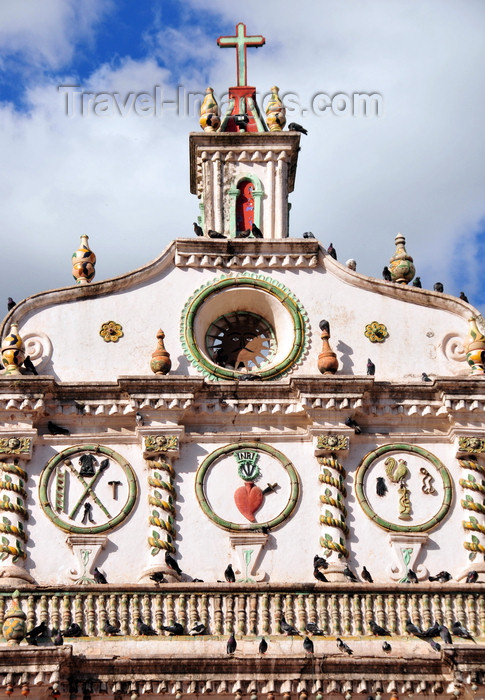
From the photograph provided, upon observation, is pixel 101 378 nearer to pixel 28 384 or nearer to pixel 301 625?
pixel 28 384

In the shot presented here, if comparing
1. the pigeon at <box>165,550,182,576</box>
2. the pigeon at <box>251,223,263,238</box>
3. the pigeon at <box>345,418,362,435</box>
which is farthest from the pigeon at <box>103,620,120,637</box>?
the pigeon at <box>251,223,263,238</box>

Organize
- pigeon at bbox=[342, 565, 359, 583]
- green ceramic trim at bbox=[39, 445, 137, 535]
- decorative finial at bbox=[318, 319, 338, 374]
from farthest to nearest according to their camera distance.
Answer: decorative finial at bbox=[318, 319, 338, 374] < green ceramic trim at bbox=[39, 445, 137, 535] < pigeon at bbox=[342, 565, 359, 583]

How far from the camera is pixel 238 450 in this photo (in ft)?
90.9

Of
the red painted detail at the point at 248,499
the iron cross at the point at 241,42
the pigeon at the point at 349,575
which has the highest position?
the iron cross at the point at 241,42

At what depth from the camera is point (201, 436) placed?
27.8 meters

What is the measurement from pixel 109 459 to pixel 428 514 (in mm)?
5637

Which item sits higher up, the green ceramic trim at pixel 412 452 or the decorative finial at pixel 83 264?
the decorative finial at pixel 83 264

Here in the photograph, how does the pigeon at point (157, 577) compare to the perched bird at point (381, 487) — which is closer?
the pigeon at point (157, 577)

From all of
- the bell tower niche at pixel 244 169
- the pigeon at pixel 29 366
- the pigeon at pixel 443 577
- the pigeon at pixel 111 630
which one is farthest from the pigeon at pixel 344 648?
the bell tower niche at pixel 244 169

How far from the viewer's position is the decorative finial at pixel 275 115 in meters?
31.3

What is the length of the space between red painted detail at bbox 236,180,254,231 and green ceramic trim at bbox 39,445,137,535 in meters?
5.74

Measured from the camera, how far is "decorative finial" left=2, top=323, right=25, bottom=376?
28.0 m

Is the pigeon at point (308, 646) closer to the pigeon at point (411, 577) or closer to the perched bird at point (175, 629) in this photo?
the perched bird at point (175, 629)

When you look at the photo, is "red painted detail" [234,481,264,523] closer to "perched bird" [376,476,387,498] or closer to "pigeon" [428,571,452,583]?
"perched bird" [376,476,387,498]
